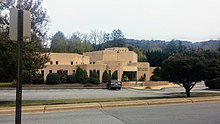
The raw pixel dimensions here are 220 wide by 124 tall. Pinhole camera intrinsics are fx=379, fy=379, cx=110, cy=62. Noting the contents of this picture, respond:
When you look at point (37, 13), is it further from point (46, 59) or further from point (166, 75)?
point (166, 75)

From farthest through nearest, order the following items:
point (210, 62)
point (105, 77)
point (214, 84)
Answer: point (105, 77), point (214, 84), point (210, 62)

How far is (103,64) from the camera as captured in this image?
78.1m

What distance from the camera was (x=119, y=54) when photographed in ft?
306

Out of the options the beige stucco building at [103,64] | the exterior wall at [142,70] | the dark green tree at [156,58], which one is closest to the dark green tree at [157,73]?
the beige stucco building at [103,64]

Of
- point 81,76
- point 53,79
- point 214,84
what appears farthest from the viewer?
point 81,76

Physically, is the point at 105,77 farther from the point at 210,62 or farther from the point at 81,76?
the point at 210,62

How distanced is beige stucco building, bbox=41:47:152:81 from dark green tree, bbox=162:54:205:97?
45685 millimetres

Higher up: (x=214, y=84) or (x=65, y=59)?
(x=65, y=59)

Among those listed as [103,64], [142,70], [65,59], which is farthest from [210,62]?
[65,59]

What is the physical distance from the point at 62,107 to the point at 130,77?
2726 inches

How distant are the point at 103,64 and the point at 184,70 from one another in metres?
51.9

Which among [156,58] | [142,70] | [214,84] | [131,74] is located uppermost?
[156,58]

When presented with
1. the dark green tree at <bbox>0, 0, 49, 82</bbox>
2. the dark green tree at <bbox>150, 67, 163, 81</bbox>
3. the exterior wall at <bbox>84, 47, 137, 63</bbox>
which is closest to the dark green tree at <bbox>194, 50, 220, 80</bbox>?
the dark green tree at <bbox>150, 67, 163, 81</bbox>

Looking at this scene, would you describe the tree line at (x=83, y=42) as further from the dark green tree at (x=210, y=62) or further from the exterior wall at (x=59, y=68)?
the dark green tree at (x=210, y=62)
